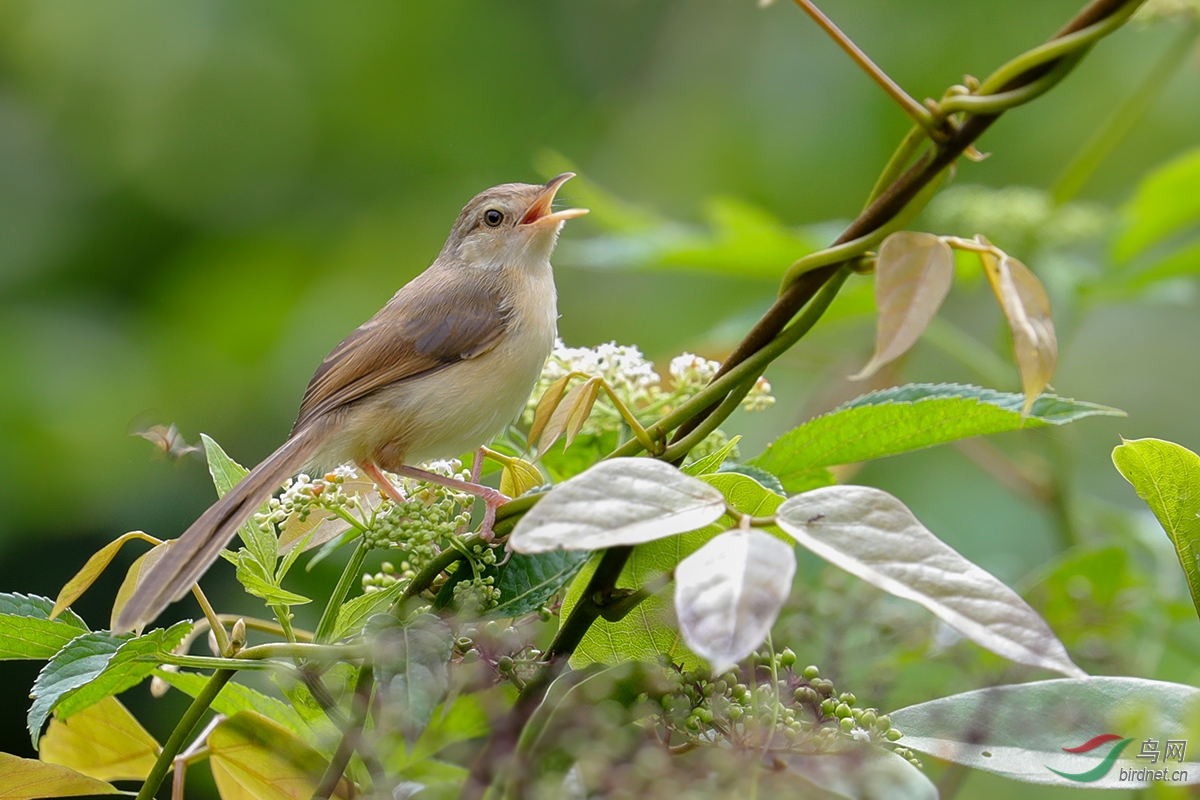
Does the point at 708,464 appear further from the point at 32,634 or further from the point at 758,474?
the point at 32,634

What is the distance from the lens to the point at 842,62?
5.60m

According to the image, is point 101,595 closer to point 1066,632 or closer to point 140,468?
point 140,468

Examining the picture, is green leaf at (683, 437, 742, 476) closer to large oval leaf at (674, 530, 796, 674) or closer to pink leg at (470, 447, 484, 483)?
large oval leaf at (674, 530, 796, 674)

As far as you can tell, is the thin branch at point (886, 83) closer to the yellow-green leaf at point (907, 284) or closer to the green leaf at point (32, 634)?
the yellow-green leaf at point (907, 284)

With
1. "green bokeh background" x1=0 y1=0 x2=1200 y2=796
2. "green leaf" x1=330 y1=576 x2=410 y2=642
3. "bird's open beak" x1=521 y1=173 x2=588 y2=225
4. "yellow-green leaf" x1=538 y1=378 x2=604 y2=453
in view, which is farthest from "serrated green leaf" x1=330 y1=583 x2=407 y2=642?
"green bokeh background" x1=0 y1=0 x2=1200 y2=796

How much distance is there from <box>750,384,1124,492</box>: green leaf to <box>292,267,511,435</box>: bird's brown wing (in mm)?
1000

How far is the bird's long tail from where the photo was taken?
121 cm

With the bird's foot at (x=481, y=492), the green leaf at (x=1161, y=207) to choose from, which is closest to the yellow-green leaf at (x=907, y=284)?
the bird's foot at (x=481, y=492)

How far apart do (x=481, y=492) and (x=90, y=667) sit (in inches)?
22.8

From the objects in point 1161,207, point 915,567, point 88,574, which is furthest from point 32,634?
point 1161,207

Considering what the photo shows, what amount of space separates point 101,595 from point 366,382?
111 inches

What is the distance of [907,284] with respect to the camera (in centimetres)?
111

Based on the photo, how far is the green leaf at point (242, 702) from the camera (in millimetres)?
1376

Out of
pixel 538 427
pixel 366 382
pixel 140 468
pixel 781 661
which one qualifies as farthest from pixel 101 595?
pixel 781 661
